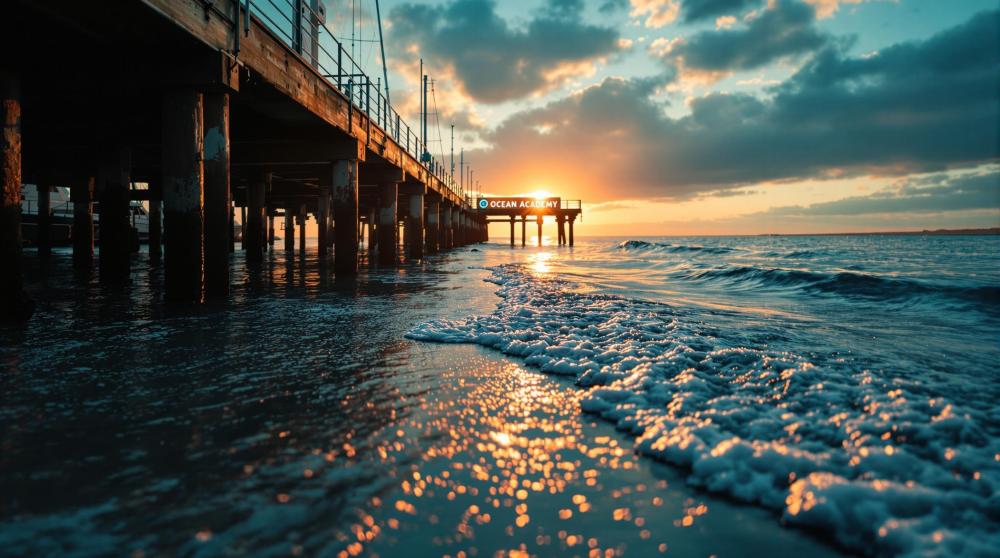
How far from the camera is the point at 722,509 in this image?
2051 mm

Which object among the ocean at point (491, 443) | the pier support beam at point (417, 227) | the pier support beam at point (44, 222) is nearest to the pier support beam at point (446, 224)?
the pier support beam at point (417, 227)

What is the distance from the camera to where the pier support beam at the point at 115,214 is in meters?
12.5

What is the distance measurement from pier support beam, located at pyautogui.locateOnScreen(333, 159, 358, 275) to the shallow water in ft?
34.4

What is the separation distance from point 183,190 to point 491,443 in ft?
25.1

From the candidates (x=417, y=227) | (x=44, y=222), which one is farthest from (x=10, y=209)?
(x=44, y=222)

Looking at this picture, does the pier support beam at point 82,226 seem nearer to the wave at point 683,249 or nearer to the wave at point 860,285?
the wave at point 860,285

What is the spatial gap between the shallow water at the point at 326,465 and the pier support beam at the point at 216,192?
4156mm

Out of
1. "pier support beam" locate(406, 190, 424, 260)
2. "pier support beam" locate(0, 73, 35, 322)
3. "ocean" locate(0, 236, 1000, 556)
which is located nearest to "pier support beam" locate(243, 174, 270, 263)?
"pier support beam" locate(406, 190, 424, 260)

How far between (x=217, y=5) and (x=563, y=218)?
49.8 meters

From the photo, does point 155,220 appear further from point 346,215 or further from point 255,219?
point 346,215

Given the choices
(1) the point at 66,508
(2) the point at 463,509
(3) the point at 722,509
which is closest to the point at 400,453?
(2) the point at 463,509

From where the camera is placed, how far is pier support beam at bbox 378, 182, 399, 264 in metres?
19.8

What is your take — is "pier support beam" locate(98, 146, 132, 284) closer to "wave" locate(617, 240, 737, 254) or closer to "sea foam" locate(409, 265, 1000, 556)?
"sea foam" locate(409, 265, 1000, 556)

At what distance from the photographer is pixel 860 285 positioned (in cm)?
1315
